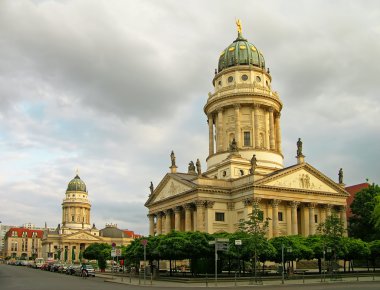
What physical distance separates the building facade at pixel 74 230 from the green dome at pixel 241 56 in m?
111

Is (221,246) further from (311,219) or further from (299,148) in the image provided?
(299,148)

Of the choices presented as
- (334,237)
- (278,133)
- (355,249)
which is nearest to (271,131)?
(278,133)

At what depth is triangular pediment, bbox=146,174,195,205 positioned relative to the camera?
7931 cm

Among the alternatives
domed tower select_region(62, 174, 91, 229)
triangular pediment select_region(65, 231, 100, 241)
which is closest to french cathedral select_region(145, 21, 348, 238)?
triangular pediment select_region(65, 231, 100, 241)

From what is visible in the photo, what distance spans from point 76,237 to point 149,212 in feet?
324

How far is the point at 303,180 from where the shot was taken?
3027 inches

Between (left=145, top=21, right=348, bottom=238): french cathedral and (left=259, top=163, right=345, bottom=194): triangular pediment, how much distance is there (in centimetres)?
15

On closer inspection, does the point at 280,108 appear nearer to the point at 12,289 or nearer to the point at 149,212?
the point at 149,212

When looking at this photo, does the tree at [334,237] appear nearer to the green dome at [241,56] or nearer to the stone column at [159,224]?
the stone column at [159,224]

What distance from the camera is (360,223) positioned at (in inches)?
3319

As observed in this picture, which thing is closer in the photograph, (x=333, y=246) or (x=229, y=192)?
(x=333, y=246)

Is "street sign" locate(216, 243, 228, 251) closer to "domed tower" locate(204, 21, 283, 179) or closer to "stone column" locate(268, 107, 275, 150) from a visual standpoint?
"domed tower" locate(204, 21, 283, 179)

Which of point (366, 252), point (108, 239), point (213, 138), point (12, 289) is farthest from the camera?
point (108, 239)

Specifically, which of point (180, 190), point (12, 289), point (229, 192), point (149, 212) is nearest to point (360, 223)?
point (229, 192)
